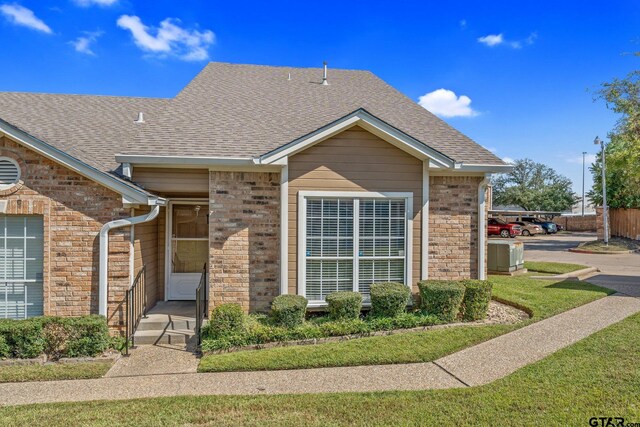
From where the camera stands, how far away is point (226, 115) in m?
9.09

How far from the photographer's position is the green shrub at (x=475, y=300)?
287 inches

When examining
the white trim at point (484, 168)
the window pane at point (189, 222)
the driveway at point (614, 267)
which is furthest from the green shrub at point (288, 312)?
the driveway at point (614, 267)

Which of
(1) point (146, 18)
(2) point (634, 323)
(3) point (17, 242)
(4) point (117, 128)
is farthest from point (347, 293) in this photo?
(1) point (146, 18)

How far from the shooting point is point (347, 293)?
7.07 metres

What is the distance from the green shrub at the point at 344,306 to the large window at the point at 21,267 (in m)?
5.17

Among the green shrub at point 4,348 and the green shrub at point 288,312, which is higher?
the green shrub at point 288,312

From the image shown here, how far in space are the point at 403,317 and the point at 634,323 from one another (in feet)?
14.5

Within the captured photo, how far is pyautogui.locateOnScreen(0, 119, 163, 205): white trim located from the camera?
6.11m

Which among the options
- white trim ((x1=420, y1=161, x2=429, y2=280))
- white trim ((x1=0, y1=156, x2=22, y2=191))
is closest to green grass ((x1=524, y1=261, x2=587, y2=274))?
white trim ((x1=420, y1=161, x2=429, y2=280))

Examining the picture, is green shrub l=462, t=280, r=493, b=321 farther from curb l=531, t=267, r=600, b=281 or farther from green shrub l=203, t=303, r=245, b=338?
curb l=531, t=267, r=600, b=281

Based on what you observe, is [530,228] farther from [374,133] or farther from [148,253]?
[148,253]

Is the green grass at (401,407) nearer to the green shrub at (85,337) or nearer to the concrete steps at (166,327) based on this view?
the green shrub at (85,337)

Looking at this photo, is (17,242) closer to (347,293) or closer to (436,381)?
(347,293)

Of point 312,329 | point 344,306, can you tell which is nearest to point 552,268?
point 344,306
